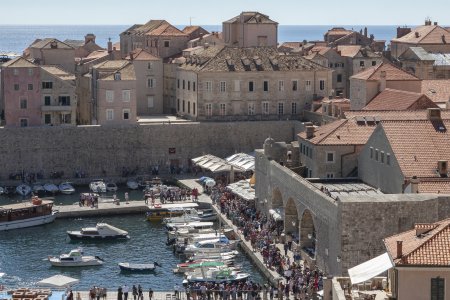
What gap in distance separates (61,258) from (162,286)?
730cm

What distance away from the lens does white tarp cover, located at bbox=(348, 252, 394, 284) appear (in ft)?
120

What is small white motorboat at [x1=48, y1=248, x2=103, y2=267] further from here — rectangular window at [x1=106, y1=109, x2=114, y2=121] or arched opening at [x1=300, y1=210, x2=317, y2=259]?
rectangular window at [x1=106, y1=109, x2=114, y2=121]

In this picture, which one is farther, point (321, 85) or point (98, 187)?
point (321, 85)

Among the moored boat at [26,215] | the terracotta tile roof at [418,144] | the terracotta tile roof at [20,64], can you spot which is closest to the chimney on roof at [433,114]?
the terracotta tile roof at [418,144]

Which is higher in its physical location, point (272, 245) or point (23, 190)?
point (272, 245)

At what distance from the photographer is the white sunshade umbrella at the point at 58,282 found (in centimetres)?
5409

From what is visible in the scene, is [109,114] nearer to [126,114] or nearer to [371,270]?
[126,114]

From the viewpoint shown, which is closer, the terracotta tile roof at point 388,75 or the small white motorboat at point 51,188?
the terracotta tile roof at point 388,75

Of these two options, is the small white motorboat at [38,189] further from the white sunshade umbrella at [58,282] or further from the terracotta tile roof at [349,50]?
the terracotta tile roof at [349,50]

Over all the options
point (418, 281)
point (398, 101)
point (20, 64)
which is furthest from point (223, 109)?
point (418, 281)

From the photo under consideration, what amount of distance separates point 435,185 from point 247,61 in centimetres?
4518

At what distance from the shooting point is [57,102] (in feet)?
301

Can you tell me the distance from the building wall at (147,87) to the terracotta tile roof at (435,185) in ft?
174

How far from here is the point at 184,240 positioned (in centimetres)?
6519
